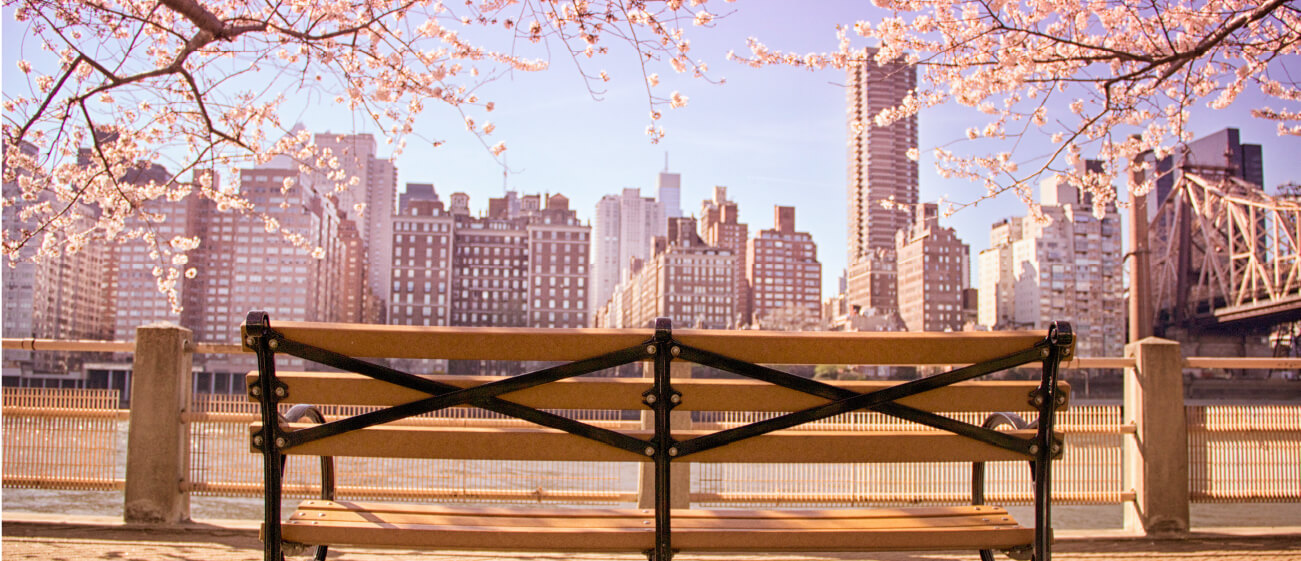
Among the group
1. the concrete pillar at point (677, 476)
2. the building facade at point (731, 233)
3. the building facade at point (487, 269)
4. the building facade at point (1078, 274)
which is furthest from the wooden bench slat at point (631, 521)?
the building facade at point (731, 233)

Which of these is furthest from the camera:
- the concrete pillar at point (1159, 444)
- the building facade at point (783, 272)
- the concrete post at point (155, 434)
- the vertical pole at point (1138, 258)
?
the building facade at point (783, 272)

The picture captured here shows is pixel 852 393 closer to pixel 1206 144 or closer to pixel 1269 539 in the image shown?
pixel 1269 539

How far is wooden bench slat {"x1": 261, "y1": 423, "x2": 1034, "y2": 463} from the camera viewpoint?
1.94 metres

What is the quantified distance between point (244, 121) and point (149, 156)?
964mm

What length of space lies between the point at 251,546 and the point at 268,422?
2255mm

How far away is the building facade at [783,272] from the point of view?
485 ft

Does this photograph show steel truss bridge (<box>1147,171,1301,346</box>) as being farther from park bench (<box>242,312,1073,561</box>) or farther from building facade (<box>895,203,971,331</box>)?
park bench (<box>242,312,1073,561</box>)

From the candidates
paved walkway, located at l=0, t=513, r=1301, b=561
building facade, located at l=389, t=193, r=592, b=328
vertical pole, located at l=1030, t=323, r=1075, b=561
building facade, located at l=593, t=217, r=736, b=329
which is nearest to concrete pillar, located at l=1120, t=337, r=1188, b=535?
paved walkway, located at l=0, t=513, r=1301, b=561

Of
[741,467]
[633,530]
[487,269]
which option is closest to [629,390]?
[633,530]

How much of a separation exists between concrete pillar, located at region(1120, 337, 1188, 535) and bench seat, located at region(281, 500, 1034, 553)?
109 inches

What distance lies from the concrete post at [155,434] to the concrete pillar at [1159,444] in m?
4.85

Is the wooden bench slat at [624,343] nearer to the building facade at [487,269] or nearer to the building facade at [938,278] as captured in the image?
the building facade at [487,269]

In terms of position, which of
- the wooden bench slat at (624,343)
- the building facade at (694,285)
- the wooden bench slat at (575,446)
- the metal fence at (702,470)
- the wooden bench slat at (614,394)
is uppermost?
the building facade at (694,285)

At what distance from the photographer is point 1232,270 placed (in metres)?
52.8
